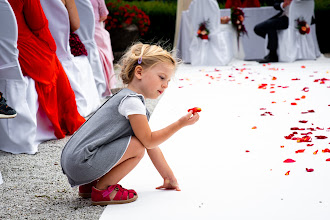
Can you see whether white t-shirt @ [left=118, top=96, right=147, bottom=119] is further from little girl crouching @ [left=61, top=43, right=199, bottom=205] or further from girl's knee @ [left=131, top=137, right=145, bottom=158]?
girl's knee @ [left=131, top=137, right=145, bottom=158]

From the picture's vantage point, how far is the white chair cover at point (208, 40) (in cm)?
855

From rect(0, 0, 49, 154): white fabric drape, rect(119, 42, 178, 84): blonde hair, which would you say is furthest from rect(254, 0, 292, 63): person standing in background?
rect(119, 42, 178, 84): blonde hair

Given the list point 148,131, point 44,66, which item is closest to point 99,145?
point 148,131

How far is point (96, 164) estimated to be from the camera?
7.64 ft

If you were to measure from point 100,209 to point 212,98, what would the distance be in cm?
323

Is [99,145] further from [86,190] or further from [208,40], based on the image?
[208,40]

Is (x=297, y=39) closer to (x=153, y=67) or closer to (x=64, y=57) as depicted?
(x=64, y=57)

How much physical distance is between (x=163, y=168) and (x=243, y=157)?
829 millimetres

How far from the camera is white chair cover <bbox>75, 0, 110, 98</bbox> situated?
499cm

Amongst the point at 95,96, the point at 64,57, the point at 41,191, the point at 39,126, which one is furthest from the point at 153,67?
the point at 95,96

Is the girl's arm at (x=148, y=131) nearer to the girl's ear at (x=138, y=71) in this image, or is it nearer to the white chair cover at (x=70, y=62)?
the girl's ear at (x=138, y=71)

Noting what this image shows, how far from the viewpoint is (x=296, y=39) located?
8859 millimetres

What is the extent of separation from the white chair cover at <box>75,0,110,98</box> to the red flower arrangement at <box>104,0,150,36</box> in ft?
12.0

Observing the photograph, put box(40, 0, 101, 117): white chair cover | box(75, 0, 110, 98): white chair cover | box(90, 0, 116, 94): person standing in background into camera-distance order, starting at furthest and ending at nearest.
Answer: box(90, 0, 116, 94): person standing in background → box(75, 0, 110, 98): white chair cover → box(40, 0, 101, 117): white chair cover
